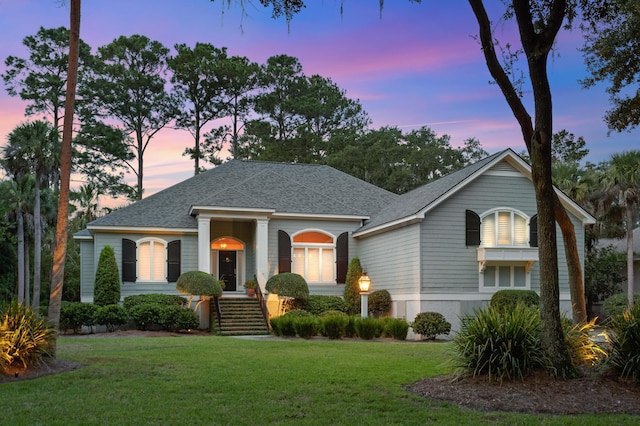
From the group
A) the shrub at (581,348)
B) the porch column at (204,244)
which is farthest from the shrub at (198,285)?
the shrub at (581,348)

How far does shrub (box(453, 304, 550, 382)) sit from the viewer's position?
9.41 metres

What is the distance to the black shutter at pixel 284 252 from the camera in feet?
86.1

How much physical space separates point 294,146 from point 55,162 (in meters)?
19.1

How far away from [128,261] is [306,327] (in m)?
8.80

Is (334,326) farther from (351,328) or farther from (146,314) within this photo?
(146,314)

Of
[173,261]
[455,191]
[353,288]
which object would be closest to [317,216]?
[353,288]

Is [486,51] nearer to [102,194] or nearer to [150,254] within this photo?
[150,254]

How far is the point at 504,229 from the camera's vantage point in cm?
2356

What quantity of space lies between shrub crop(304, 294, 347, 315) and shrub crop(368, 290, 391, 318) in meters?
1.23

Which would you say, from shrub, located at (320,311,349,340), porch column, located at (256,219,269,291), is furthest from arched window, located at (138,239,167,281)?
shrub, located at (320,311,349,340)

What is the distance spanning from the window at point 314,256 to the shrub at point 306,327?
6.59 m

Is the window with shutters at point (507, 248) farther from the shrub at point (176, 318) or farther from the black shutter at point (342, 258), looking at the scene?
the shrub at point (176, 318)

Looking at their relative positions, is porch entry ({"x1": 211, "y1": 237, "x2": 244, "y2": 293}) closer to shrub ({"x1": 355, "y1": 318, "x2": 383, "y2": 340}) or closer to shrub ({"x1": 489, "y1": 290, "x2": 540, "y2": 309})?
shrub ({"x1": 355, "y1": 318, "x2": 383, "y2": 340})

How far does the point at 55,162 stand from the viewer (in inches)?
1190
